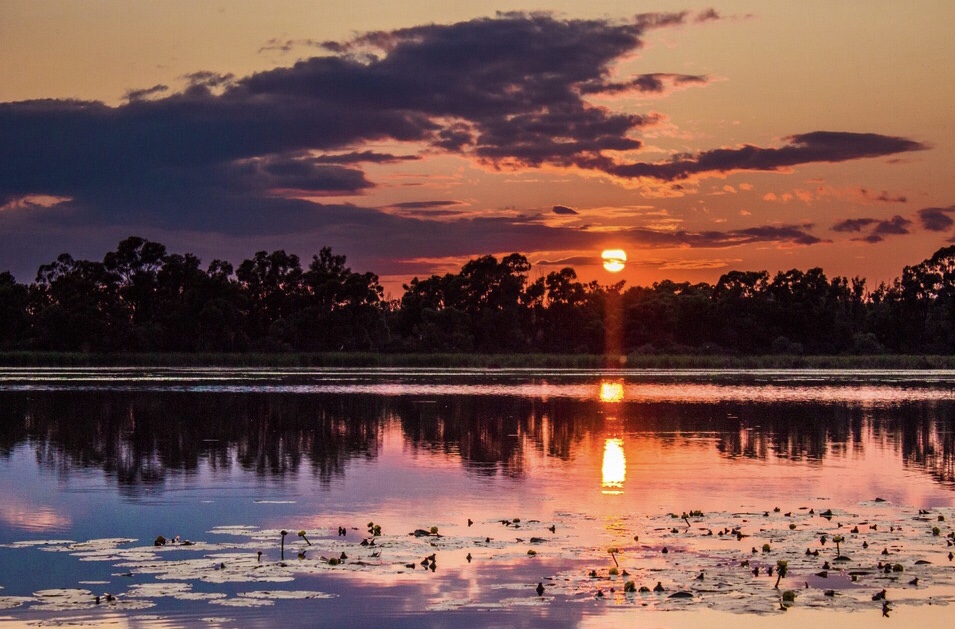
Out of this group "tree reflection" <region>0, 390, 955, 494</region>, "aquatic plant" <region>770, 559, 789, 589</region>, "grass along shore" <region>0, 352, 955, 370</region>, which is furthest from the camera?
"grass along shore" <region>0, 352, 955, 370</region>

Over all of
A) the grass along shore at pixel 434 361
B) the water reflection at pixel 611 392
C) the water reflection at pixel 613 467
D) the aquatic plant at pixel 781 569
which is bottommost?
the water reflection at pixel 613 467

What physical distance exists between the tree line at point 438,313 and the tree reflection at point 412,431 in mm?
71453

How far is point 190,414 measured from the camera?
43.2m

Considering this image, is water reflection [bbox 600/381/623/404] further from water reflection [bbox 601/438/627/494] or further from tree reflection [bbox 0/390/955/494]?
water reflection [bbox 601/438/627/494]

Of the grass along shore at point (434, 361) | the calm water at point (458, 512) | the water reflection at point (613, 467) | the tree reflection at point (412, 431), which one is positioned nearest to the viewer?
the calm water at point (458, 512)

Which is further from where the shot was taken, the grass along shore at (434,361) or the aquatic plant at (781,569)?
the grass along shore at (434,361)

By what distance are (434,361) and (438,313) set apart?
19.1 metres

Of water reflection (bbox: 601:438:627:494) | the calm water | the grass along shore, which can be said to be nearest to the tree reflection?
the calm water

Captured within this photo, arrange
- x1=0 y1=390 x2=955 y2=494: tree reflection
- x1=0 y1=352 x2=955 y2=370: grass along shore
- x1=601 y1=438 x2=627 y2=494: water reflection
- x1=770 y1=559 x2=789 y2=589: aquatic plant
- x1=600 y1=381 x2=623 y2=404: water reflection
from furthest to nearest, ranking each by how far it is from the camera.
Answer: x1=0 y1=352 x2=955 y2=370: grass along shore → x1=600 y1=381 x2=623 y2=404: water reflection → x1=0 y1=390 x2=955 y2=494: tree reflection → x1=601 y1=438 x2=627 y2=494: water reflection → x1=770 y1=559 x2=789 y2=589: aquatic plant

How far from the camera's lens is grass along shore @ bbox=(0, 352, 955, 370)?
113 meters

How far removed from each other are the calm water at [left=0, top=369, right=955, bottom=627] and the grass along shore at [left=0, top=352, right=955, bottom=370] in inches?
2726

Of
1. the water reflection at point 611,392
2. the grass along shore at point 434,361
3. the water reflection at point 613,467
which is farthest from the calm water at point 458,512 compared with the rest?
the grass along shore at point 434,361

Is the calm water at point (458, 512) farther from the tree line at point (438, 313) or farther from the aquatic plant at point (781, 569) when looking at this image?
the tree line at point (438, 313)

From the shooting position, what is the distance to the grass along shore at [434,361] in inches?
4446
